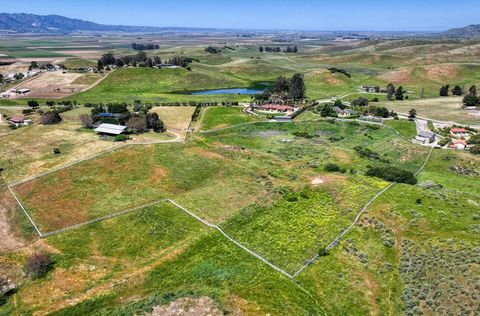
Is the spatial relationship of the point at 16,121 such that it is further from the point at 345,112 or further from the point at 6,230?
the point at 345,112

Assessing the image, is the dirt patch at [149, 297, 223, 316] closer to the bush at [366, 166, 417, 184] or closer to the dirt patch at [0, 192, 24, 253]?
the dirt patch at [0, 192, 24, 253]

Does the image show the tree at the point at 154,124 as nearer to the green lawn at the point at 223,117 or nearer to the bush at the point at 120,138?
the bush at the point at 120,138

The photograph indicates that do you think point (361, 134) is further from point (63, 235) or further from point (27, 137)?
point (27, 137)

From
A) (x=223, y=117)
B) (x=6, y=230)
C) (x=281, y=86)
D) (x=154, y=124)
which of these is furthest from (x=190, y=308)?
(x=281, y=86)

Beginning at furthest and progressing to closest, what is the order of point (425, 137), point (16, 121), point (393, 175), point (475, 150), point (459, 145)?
1. point (16, 121)
2. point (425, 137)
3. point (459, 145)
4. point (475, 150)
5. point (393, 175)

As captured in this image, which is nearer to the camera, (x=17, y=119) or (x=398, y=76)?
(x=17, y=119)
